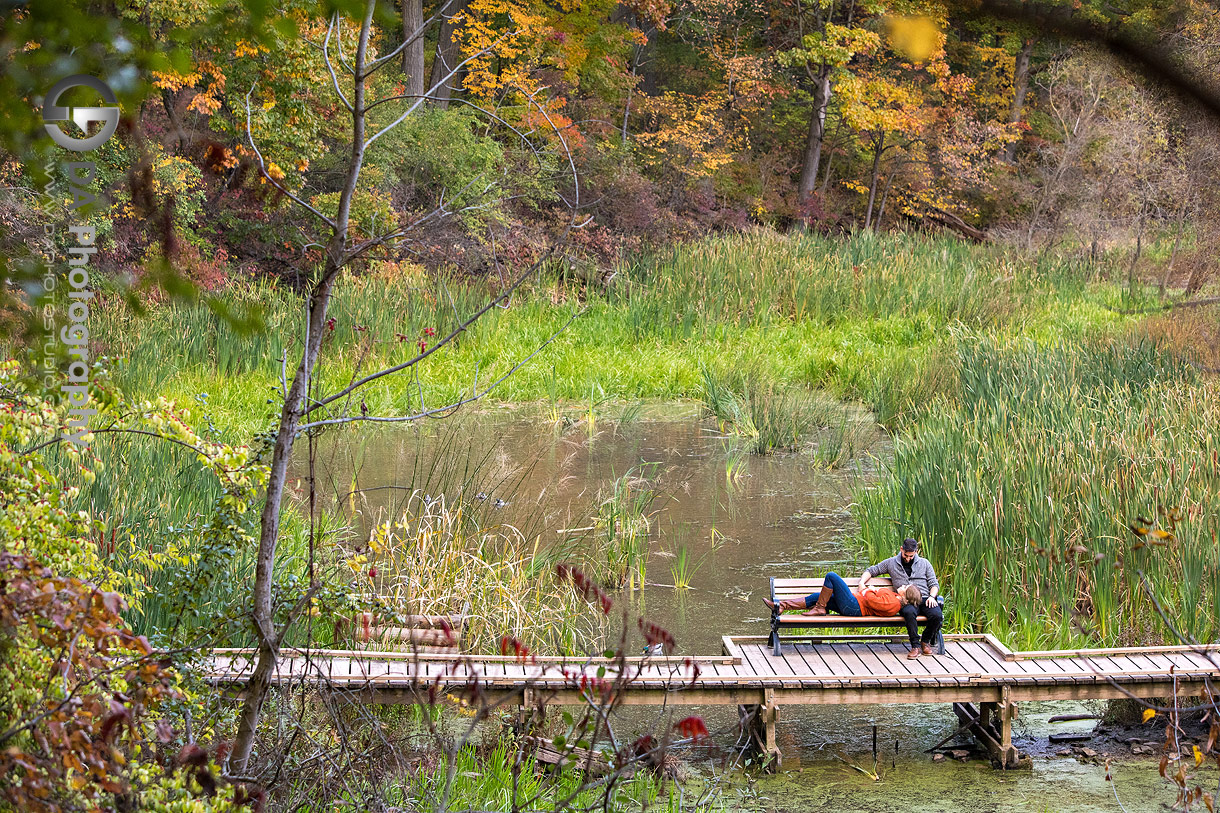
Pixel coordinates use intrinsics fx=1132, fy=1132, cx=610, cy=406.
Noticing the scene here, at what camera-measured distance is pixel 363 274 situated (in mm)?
15070

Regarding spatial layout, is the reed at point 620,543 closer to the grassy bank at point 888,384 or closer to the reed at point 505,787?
the grassy bank at point 888,384

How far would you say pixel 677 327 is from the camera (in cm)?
1441

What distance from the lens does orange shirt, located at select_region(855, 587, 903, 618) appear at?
5.44 meters

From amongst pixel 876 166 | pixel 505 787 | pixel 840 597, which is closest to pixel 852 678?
pixel 840 597

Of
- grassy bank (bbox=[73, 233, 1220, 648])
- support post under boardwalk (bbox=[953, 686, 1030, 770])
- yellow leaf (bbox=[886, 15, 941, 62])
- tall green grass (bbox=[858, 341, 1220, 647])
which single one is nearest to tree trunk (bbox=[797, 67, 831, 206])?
grassy bank (bbox=[73, 233, 1220, 648])

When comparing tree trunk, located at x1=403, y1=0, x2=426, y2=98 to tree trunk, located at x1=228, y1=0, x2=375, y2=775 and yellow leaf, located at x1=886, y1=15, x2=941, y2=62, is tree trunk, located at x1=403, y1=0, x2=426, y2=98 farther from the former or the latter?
yellow leaf, located at x1=886, y1=15, x2=941, y2=62

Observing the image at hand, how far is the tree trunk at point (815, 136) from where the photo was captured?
22328 millimetres

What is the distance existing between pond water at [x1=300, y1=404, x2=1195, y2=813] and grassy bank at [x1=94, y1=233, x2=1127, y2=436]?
2.52ft

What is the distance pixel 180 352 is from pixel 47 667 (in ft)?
31.2

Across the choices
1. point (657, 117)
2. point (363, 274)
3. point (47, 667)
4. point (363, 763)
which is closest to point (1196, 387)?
point (363, 763)

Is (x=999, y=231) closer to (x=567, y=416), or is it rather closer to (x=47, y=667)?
(x=567, y=416)

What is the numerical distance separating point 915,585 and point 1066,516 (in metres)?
1.27

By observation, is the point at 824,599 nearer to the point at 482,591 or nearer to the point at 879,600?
the point at 879,600

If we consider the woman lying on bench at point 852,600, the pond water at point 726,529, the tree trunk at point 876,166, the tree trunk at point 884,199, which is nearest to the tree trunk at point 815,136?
the tree trunk at point 876,166
